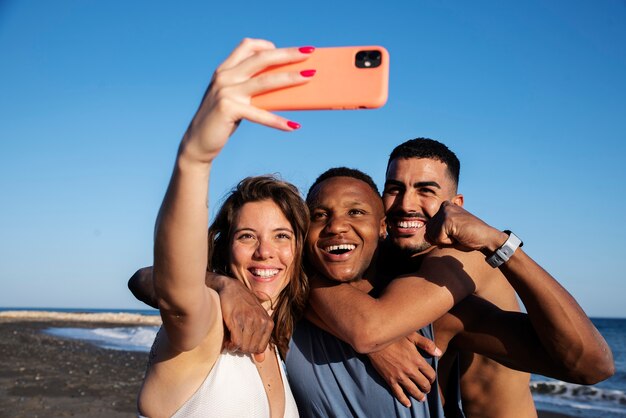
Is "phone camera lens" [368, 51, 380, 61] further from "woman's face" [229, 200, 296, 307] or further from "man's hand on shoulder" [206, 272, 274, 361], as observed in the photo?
"woman's face" [229, 200, 296, 307]

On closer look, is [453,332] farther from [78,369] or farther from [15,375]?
[78,369]

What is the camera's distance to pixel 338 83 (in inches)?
72.9

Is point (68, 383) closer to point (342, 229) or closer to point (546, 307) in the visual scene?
point (342, 229)

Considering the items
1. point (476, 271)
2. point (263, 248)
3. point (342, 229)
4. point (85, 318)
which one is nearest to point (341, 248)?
point (342, 229)

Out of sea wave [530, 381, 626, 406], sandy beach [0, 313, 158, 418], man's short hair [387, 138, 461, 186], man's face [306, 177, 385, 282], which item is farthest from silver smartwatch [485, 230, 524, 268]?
sea wave [530, 381, 626, 406]

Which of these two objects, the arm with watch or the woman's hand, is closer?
the woman's hand

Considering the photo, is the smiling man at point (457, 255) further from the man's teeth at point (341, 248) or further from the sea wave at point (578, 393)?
the sea wave at point (578, 393)

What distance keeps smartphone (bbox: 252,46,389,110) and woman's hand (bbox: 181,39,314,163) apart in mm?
52

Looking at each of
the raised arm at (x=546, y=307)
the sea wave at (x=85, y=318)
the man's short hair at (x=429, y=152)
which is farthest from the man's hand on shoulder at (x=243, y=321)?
the sea wave at (x=85, y=318)

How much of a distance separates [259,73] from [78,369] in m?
16.1

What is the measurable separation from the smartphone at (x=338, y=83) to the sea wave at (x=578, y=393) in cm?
1665

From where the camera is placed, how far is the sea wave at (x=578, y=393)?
16.3m

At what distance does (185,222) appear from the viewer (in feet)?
6.30

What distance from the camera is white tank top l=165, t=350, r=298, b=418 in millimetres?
2707
